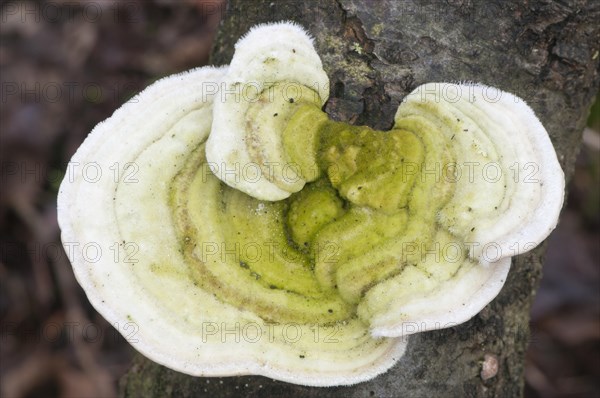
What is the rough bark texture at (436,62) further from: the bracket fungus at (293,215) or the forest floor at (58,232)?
the forest floor at (58,232)

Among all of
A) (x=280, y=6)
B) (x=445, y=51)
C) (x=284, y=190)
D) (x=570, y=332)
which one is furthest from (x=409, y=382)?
(x=570, y=332)

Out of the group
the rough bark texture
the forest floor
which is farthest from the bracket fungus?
the forest floor

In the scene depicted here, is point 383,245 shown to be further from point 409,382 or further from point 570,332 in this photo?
point 570,332

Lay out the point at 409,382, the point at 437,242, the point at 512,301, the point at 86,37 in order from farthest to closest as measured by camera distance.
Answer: the point at 86,37 → the point at 512,301 → the point at 409,382 → the point at 437,242

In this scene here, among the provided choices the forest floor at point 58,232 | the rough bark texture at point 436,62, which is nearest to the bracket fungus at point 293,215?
the rough bark texture at point 436,62

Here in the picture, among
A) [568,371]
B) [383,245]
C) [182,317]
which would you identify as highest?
[383,245]

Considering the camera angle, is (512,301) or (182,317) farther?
(512,301)

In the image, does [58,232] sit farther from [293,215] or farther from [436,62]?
[436,62]
